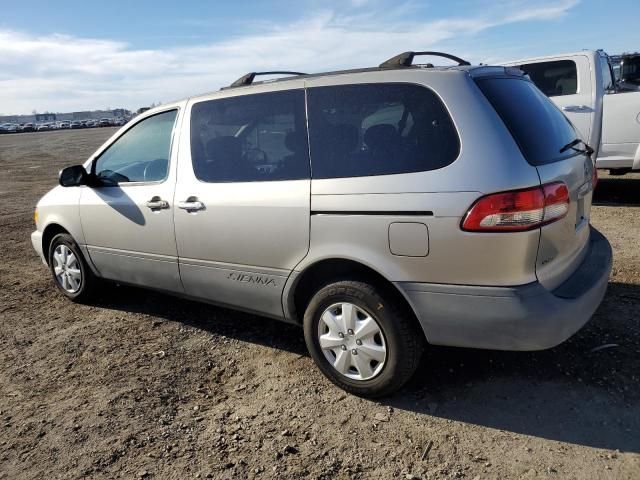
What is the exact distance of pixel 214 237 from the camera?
359 centimetres

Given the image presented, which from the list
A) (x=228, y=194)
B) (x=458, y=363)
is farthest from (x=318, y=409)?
(x=228, y=194)

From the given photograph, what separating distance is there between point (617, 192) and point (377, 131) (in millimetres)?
7135

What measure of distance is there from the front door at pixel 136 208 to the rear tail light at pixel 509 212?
7.24 feet

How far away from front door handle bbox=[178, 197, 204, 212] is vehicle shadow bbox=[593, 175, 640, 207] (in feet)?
20.9

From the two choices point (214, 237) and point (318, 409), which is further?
point (214, 237)

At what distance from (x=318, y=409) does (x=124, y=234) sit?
2.18 meters

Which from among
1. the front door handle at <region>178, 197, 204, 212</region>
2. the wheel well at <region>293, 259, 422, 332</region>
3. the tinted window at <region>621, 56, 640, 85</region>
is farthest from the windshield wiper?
the tinted window at <region>621, 56, 640, 85</region>

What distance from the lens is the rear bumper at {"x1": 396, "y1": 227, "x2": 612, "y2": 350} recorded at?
2.61m

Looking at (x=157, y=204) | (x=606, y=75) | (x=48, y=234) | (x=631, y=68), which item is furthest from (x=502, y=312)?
(x=631, y=68)

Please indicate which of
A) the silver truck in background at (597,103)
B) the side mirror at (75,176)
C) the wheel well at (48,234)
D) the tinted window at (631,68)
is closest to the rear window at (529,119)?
the side mirror at (75,176)

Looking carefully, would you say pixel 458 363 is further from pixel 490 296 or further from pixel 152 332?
pixel 152 332

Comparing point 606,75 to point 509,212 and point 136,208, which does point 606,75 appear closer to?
point 509,212

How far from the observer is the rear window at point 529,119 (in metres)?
2.73

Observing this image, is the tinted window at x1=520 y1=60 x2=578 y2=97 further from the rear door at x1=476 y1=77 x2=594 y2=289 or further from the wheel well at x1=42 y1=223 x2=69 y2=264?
the wheel well at x1=42 y1=223 x2=69 y2=264
